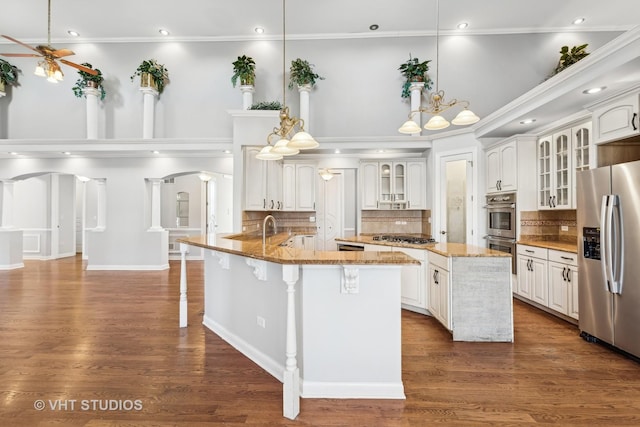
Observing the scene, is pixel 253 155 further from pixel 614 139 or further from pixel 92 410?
pixel 614 139

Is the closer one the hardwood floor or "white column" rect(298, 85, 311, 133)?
the hardwood floor

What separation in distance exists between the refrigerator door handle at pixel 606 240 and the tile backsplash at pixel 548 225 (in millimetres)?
1548

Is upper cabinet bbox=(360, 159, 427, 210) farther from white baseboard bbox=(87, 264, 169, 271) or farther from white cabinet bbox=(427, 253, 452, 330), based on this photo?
Answer: white baseboard bbox=(87, 264, 169, 271)

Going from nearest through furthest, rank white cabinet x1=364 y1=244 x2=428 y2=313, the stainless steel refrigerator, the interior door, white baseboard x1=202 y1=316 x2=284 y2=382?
white baseboard x1=202 y1=316 x2=284 y2=382 < the stainless steel refrigerator < white cabinet x1=364 y1=244 x2=428 y2=313 < the interior door

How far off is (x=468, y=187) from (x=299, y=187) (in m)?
3.13

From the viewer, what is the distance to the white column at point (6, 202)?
7.15 m

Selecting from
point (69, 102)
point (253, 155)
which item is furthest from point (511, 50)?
point (69, 102)

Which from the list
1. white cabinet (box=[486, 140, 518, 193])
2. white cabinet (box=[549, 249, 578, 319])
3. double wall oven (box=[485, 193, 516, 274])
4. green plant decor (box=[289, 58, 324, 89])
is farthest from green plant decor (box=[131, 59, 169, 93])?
white cabinet (box=[549, 249, 578, 319])

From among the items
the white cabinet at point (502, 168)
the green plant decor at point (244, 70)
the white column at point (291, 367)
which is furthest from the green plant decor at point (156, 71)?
the white cabinet at point (502, 168)

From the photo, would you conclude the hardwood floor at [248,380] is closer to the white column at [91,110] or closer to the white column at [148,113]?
the white column at [148,113]

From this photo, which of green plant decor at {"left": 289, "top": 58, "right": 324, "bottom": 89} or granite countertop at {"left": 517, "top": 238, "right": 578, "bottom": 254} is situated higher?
green plant decor at {"left": 289, "top": 58, "right": 324, "bottom": 89}

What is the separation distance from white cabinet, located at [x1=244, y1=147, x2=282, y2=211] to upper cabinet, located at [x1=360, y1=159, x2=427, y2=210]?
5.89ft

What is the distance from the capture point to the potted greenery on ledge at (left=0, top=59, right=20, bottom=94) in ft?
21.9

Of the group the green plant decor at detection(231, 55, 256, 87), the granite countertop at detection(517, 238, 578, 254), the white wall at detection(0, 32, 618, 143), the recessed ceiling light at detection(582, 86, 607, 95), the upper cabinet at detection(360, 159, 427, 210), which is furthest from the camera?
the white wall at detection(0, 32, 618, 143)
